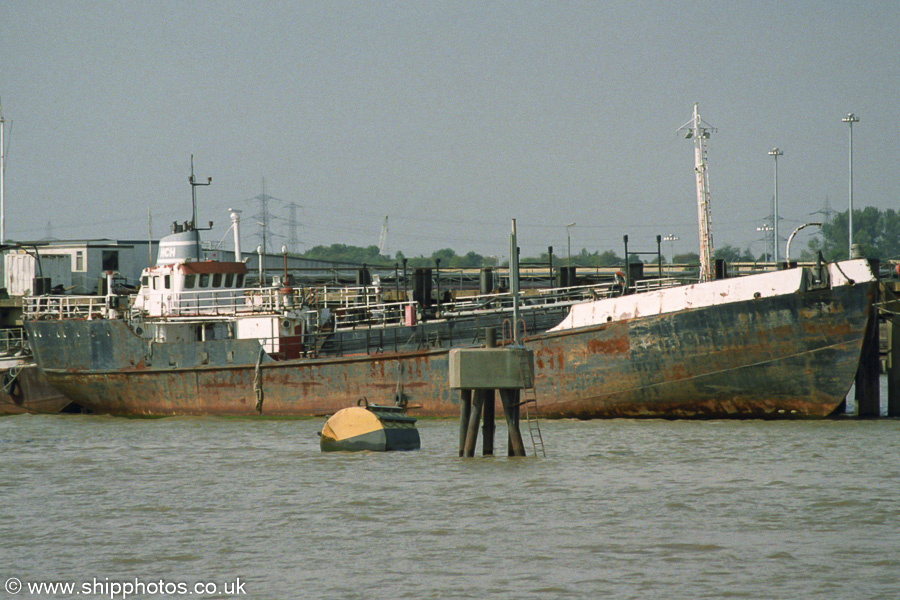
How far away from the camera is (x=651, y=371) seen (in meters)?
24.4

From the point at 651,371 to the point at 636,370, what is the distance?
0.36 metres

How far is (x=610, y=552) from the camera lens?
39.4ft

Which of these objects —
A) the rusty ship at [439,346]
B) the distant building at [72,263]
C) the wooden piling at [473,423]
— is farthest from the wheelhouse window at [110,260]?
the wooden piling at [473,423]

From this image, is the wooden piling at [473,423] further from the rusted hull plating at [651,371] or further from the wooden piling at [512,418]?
the rusted hull plating at [651,371]

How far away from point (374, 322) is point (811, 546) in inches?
786

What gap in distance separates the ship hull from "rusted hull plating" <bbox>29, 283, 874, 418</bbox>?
2cm

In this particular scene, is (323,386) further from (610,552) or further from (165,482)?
(610,552)

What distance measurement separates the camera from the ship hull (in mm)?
23344

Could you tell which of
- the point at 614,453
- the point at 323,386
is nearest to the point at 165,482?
the point at 614,453

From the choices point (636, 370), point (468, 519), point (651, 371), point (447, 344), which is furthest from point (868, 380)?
point (468, 519)

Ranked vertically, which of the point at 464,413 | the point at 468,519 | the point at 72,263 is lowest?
the point at 468,519

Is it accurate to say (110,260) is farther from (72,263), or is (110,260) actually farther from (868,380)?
(868,380)

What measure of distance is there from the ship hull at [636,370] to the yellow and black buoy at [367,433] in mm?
5599

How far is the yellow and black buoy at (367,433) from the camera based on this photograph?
1994 centimetres
